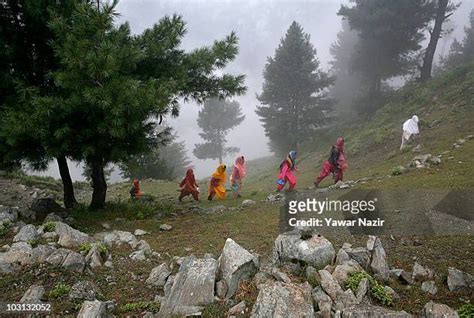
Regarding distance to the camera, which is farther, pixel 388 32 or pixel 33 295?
pixel 388 32

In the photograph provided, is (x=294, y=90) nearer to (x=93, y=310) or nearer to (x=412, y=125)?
(x=412, y=125)

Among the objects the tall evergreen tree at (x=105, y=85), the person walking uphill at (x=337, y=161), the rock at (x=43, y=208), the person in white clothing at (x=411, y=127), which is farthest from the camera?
the person in white clothing at (x=411, y=127)

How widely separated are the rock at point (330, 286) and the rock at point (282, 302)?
35 centimetres

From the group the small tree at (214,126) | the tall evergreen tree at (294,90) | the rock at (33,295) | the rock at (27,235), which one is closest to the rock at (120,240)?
the rock at (27,235)

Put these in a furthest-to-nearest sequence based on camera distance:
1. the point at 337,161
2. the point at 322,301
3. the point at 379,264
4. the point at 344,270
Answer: the point at 337,161 → the point at 379,264 → the point at 344,270 → the point at 322,301

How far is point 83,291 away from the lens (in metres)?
5.04

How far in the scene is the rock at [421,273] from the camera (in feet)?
17.5

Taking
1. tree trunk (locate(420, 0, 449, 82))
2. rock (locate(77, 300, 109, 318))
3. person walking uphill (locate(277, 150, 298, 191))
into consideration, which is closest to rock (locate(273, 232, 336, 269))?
rock (locate(77, 300, 109, 318))

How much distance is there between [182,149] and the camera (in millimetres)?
53031

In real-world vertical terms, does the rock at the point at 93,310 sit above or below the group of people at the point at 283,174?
below

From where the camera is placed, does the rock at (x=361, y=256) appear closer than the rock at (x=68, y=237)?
Yes

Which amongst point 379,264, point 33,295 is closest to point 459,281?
point 379,264

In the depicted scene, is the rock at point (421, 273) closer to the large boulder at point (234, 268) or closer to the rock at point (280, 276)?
the rock at point (280, 276)

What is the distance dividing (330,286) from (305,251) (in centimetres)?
87
